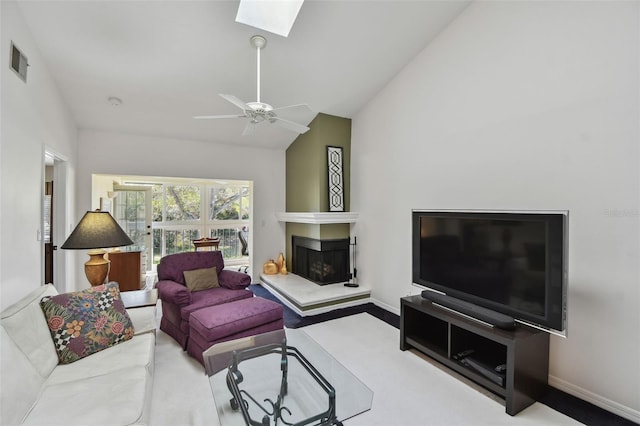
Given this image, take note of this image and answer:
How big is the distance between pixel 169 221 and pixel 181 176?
258cm

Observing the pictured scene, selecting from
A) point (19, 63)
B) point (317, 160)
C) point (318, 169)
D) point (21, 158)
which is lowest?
point (21, 158)

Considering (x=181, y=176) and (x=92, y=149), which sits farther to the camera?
(x=181, y=176)

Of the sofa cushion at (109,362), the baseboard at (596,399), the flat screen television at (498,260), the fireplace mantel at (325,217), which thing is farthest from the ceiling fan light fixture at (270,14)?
the baseboard at (596,399)

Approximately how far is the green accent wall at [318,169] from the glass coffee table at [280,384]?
2.45 meters

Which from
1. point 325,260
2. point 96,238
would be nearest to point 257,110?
point 96,238

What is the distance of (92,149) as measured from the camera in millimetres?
4164

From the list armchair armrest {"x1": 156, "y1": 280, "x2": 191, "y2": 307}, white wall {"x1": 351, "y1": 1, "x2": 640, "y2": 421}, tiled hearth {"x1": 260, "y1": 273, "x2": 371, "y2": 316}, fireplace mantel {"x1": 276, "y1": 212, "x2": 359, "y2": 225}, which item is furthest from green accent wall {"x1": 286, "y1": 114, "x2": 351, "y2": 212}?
armchair armrest {"x1": 156, "y1": 280, "x2": 191, "y2": 307}

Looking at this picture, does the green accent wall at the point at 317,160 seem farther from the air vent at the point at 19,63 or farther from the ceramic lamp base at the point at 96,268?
the air vent at the point at 19,63

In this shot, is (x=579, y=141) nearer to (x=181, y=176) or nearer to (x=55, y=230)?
(x=181, y=176)

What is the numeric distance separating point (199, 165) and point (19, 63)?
268cm

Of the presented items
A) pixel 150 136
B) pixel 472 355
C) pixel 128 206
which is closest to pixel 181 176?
pixel 150 136

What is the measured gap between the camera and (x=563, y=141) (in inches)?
90.0

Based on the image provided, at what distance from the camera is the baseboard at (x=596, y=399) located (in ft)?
6.41

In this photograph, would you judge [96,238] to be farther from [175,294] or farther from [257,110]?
[257,110]
